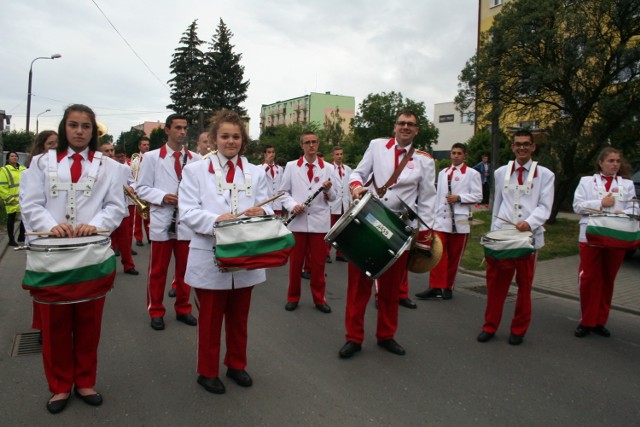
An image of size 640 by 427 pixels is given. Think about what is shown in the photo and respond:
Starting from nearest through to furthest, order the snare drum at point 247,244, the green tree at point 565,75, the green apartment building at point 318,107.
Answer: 1. the snare drum at point 247,244
2. the green tree at point 565,75
3. the green apartment building at point 318,107

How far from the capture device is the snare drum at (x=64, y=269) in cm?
305

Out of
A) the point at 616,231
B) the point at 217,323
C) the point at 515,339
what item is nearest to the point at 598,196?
the point at 616,231

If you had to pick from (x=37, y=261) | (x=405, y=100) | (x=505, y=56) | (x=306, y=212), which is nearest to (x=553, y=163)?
(x=505, y=56)

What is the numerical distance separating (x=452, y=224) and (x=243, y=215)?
4.39 meters

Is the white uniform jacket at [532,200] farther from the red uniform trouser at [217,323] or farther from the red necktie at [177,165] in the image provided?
the red necktie at [177,165]

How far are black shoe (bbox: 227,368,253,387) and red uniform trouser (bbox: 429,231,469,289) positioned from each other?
390cm

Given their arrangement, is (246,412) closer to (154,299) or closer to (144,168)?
(154,299)

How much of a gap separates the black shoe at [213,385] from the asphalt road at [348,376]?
5 centimetres

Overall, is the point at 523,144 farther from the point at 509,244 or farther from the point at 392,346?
the point at 392,346

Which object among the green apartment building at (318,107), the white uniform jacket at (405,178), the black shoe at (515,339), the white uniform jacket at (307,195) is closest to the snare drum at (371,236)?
the white uniform jacket at (405,178)

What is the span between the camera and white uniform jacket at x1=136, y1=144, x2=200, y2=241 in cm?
553

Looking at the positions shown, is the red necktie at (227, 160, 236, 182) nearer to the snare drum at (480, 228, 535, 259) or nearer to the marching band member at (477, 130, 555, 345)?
the snare drum at (480, 228, 535, 259)

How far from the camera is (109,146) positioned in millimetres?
8812

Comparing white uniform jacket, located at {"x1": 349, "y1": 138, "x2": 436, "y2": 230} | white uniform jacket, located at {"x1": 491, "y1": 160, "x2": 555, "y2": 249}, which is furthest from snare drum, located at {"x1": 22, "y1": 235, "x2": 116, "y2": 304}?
white uniform jacket, located at {"x1": 491, "y1": 160, "x2": 555, "y2": 249}
